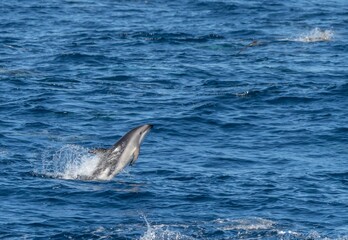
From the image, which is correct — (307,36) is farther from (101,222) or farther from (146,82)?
(101,222)

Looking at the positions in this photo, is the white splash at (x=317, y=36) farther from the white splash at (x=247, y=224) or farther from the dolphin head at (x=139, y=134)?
the white splash at (x=247, y=224)

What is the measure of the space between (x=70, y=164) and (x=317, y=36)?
2879 cm

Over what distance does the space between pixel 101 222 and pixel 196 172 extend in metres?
6.34

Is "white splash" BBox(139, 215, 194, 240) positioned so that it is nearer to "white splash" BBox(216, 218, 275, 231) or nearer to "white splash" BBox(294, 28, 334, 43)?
"white splash" BBox(216, 218, 275, 231)

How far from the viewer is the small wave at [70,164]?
1486 inches

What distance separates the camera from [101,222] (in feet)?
108

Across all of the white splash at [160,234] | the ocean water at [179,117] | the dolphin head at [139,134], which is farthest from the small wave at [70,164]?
the white splash at [160,234]

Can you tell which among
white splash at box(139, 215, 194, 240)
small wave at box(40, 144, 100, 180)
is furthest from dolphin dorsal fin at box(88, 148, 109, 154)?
white splash at box(139, 215, 194, 240)

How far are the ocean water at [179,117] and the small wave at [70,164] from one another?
0.24 feet

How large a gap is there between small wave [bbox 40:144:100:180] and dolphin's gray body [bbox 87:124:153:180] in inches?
9.1

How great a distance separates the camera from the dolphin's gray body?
37062 millimetres

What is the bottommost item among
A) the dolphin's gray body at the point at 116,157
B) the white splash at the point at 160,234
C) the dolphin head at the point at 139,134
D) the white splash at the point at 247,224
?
the white splash at the point at 247,224

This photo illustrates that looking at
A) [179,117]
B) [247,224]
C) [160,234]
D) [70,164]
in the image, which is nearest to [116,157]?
[70,164]

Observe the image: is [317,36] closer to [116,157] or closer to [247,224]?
[116,157]
